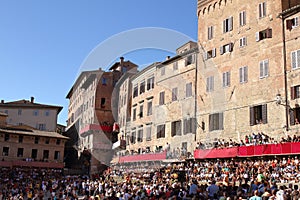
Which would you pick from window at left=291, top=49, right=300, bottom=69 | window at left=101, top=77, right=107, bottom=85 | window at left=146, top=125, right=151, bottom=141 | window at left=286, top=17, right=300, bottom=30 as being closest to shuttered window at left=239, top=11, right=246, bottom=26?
window at left=286, top=17, right=300, bottom=30

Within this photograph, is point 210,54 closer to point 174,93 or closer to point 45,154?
point 174,93

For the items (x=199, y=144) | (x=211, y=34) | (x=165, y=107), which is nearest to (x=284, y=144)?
(x=199, y=144)

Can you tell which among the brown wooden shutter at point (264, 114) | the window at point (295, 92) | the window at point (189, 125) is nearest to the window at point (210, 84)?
the window at point (189, 125)

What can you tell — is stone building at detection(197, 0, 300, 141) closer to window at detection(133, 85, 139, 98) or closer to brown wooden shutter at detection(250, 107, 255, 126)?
brown wooden shutter at detection(250, 107, 255, 126)

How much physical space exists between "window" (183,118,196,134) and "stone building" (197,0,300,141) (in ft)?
3.09

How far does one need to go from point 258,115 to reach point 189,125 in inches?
370

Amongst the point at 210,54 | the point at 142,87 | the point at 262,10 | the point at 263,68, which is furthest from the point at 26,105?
the point at 263,68

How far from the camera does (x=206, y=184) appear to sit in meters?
20.3

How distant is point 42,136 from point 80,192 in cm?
2617

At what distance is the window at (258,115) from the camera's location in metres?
30.0

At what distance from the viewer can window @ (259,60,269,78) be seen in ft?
101

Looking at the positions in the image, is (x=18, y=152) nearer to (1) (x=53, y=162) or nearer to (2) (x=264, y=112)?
(1) (x=53, y=162)

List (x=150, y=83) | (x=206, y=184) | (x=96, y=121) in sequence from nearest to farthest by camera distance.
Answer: (x=206, y=184) → (x=150, y=83) → (x=96, y=121)

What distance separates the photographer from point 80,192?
33000 mm
